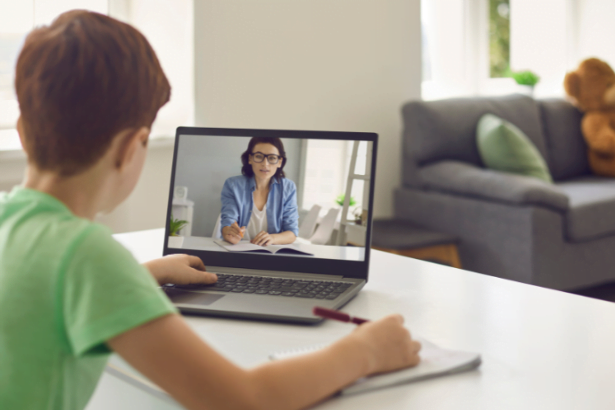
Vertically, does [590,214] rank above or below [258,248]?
below

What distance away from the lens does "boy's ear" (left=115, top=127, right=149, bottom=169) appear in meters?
0.54

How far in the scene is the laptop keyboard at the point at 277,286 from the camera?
2.82 feet

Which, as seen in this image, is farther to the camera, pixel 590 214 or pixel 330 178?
pixel 590 214

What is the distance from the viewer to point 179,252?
1.03m

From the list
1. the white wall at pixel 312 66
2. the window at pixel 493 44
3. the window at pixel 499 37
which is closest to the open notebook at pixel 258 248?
the white wall at pixel 312 66

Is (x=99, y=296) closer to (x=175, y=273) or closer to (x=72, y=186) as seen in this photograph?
(x=72, y=186)

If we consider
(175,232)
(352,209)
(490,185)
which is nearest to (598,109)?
(490,185)

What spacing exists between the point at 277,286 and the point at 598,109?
3249 mm

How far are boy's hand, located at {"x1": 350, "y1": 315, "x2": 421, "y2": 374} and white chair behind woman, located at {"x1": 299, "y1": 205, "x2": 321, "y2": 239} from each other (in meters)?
0.33

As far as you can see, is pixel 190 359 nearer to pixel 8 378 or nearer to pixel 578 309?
pixel 8 378

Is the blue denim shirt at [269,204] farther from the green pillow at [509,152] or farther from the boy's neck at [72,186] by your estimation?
the green pillow at [509,152]

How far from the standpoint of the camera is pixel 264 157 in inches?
39.1

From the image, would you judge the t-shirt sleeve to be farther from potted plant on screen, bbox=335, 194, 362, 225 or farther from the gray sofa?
the gray sofa

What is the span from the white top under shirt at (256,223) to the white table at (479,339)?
0.65 feet
